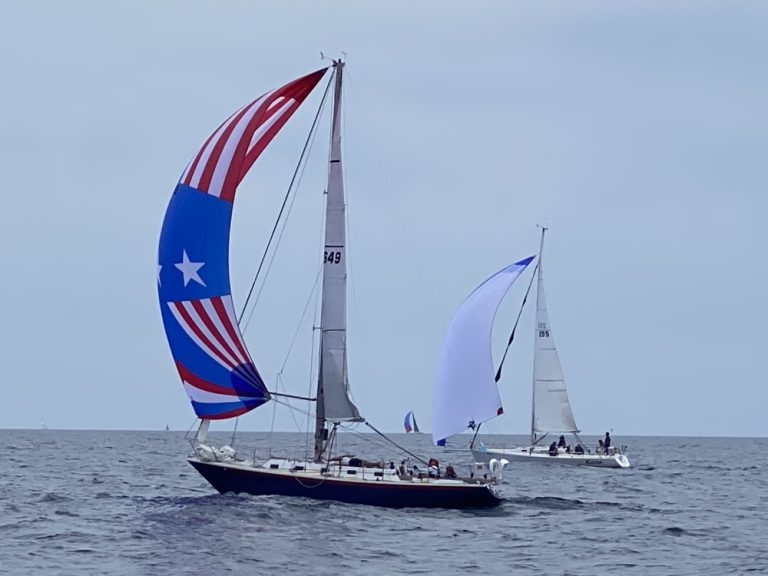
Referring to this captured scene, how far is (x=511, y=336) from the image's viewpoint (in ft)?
203

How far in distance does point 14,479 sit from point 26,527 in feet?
52.5

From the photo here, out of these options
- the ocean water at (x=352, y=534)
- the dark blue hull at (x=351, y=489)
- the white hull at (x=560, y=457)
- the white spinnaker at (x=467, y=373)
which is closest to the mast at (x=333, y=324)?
the dark blue hull at (x=351, y=489)

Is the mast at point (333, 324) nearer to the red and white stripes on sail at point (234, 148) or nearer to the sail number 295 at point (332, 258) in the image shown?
the sail number 295 at point (332, 258)

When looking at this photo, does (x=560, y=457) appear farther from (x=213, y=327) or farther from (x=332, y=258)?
(x=213, y=327)

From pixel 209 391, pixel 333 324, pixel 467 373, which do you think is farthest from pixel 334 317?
pixel 467 373

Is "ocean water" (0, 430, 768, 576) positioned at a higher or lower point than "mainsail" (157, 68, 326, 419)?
lower

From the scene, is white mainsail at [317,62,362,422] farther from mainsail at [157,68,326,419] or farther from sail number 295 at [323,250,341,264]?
mainsail at [157,68,326,419]

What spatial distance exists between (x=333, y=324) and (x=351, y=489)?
4132mm

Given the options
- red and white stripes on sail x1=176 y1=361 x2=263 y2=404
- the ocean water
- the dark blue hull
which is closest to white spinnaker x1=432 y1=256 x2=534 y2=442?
the ocean water

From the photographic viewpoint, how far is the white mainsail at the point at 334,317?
3284cm

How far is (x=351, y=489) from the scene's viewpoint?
3142 centimetres

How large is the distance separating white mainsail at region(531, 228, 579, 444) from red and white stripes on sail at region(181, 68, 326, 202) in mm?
33210

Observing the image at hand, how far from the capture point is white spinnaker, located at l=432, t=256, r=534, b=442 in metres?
48.7

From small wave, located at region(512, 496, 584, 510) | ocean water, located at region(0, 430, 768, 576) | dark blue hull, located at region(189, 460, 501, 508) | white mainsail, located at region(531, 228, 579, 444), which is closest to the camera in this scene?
ocean water, located at region(0, 430, 768, 576)
